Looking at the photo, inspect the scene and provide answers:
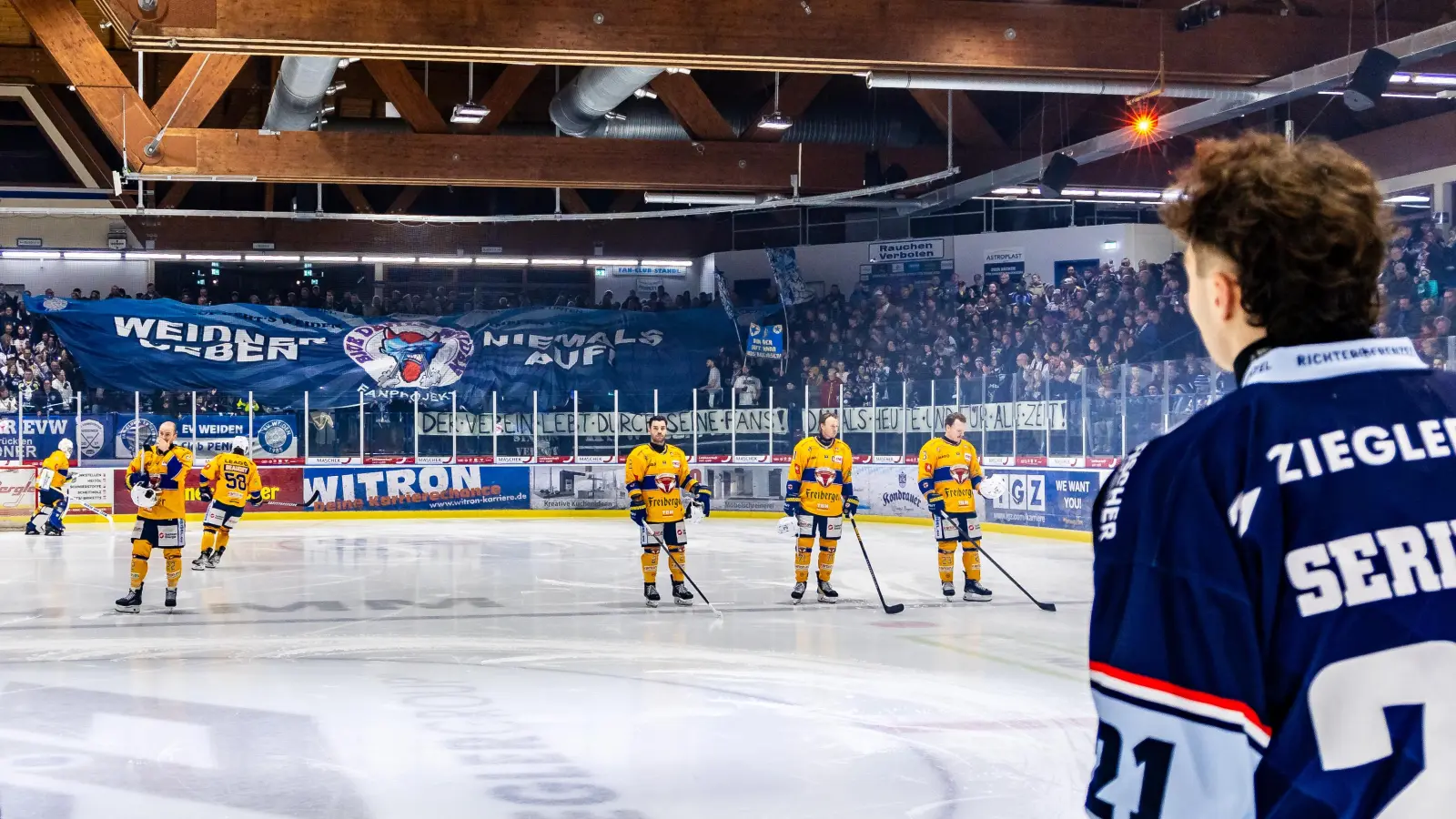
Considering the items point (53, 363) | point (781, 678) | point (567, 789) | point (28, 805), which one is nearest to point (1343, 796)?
point (567, 789)

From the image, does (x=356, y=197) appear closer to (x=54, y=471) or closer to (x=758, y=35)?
(x=54, y=471)

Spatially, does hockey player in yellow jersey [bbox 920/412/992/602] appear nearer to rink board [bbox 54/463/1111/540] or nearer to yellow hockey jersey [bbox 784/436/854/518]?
yellow hockey jersey [bbox 784/436/854/518]

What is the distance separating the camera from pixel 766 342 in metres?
25.1

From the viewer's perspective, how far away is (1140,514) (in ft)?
4.27

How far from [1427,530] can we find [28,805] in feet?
17.0

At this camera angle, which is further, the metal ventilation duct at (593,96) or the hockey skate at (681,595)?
the metal ventilation duct at (593,96)

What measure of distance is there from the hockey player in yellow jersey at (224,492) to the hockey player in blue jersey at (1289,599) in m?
14.2

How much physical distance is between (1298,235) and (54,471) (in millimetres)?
20970

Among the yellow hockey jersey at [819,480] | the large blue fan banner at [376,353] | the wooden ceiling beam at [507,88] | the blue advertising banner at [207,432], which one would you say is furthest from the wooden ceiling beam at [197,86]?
the large blue fan banner at [376,353]

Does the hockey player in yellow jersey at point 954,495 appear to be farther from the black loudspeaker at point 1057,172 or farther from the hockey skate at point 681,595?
the black loudspeaker at point 1057,172

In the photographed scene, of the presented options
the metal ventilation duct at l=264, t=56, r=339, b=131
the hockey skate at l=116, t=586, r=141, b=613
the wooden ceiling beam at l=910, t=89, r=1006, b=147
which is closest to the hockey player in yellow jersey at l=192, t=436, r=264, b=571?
the hockey skate at l=116, t=586, r=141, b=613

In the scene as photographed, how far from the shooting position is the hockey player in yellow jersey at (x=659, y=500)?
1162cm

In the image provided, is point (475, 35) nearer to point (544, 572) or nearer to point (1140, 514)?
point (544, 572)

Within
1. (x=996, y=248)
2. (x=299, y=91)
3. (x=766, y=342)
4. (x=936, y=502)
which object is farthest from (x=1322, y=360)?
(x=996, y=248)
